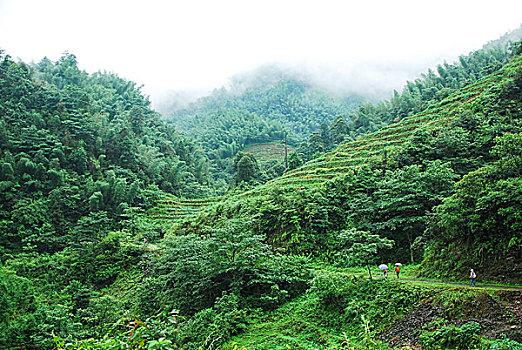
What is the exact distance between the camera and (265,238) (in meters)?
12.8

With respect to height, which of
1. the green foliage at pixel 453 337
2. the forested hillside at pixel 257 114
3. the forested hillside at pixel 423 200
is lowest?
the green foliage at pixel 453 337

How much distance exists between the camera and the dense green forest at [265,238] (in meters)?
7.07

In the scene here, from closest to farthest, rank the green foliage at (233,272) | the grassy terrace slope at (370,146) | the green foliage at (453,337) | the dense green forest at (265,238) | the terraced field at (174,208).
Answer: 1. the green foliage at (453,337)
2. the dense green forest at (265,238)
3. the green foliage at (233,272)
4. the grassy terrace slope at (370,146)
5. the terraced field at (174,208)

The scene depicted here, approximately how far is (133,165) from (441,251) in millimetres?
30782

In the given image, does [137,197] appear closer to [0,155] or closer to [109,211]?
[109,211]

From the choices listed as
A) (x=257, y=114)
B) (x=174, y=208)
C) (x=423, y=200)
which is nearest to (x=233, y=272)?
(x=423, y=200)

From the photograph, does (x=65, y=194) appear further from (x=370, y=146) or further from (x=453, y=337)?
(x=453, y=337)

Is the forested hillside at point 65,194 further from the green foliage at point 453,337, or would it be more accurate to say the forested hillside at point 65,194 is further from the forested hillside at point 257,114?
the forested hillside at point 257,114

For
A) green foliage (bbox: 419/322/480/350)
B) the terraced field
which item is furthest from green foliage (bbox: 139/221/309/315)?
the terraced field

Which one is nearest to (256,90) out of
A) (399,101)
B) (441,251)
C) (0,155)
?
(399,101)

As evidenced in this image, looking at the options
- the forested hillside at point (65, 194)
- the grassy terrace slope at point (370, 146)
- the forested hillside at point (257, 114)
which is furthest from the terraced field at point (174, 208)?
the forested hillside at point (257, 114)

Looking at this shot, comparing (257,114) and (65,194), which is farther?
(257,114)

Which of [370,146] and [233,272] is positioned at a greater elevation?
[370,146]

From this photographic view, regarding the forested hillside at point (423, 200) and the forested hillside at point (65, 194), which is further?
the forested hillside at point (65, 194)
